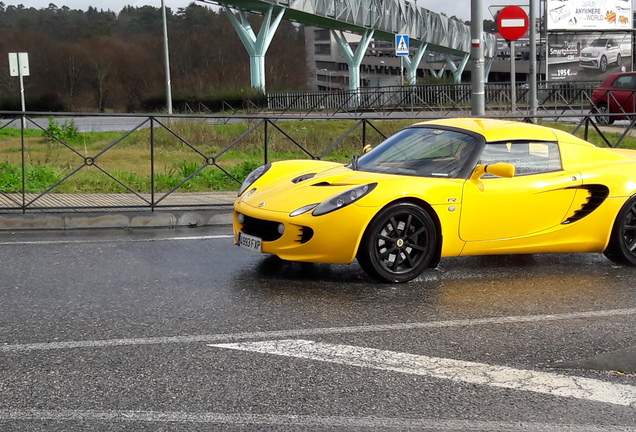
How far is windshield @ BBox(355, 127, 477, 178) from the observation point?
7660 millimetres

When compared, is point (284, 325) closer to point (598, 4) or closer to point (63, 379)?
point (63, 379)

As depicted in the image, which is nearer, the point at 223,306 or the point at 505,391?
the point at 505,391

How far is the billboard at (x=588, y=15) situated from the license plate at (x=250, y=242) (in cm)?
4145

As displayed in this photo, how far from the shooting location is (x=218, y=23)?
74.4m

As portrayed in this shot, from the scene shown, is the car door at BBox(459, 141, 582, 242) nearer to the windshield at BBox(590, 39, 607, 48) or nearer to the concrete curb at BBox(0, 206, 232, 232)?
the concrete curb at BBox(0, 206, 232, 232)

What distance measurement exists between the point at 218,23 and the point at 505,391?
72242 mm

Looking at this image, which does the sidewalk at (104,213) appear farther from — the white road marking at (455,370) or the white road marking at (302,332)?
the white road marking at (455,370)

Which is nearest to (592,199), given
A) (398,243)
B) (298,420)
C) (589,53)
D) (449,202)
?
(449,202)

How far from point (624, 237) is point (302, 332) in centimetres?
357

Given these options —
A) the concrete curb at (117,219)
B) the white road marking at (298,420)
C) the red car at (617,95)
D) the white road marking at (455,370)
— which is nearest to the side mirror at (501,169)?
the white road marking at (455,370)

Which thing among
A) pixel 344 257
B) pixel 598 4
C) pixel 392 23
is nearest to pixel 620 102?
pixel 598 4

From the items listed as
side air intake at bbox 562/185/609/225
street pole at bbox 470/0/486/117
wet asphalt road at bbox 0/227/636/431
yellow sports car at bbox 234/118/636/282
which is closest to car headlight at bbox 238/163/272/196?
yellow sports car at bbox 234/118/636/282

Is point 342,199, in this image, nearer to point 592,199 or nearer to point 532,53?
point 592,199

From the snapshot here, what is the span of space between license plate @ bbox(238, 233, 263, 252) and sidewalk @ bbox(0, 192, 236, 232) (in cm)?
311
